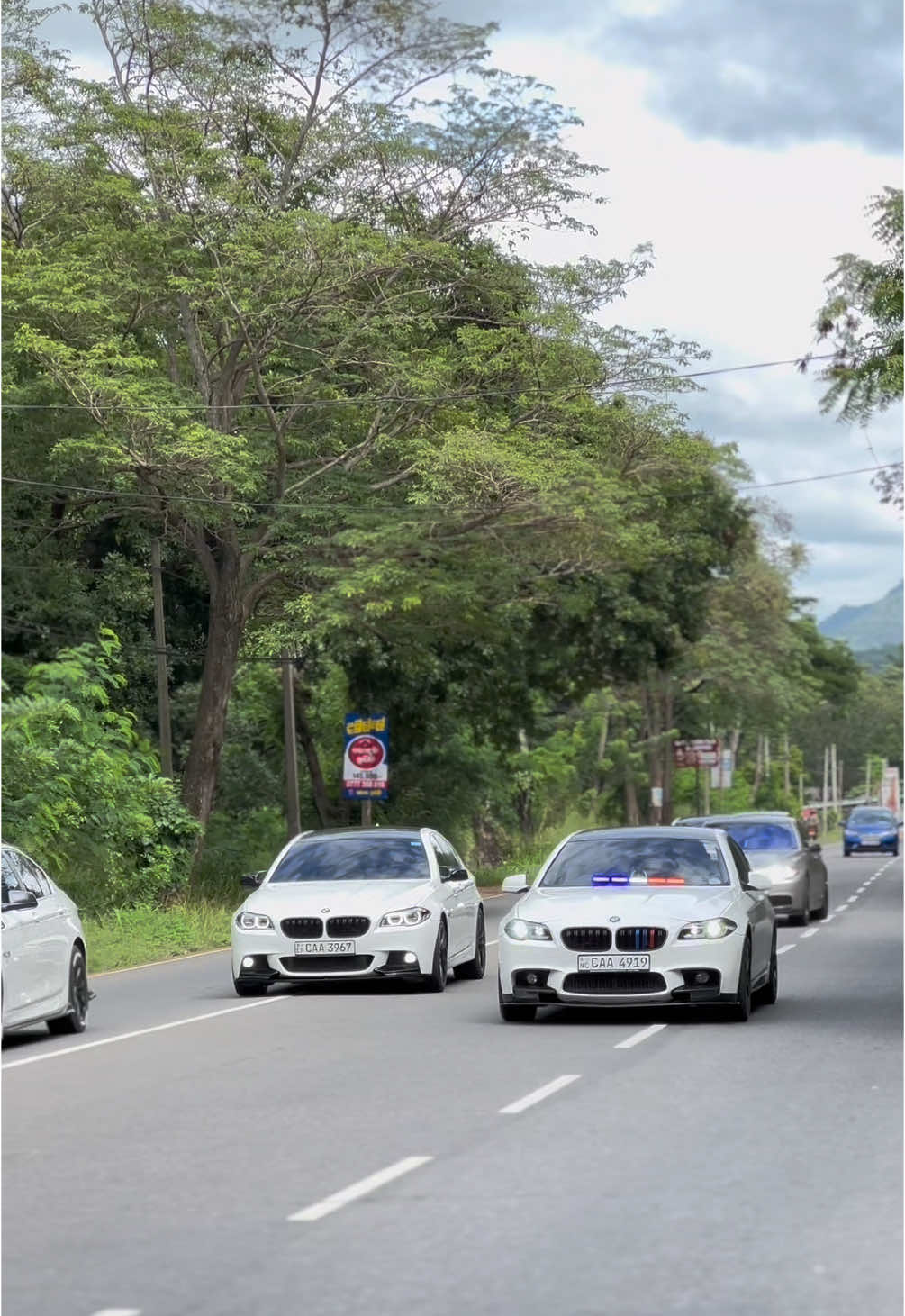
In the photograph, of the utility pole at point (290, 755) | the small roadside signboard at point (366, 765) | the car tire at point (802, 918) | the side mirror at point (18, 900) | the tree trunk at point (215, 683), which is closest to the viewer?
the side mirror at point (18, 900)

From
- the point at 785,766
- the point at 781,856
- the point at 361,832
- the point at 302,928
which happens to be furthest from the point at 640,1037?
the point at 785,766

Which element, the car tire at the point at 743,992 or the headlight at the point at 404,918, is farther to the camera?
the headlight at the point at 404,918

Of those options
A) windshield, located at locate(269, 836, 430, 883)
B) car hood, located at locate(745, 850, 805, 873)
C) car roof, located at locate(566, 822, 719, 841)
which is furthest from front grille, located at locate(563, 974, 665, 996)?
car hood, located at locate(745, 850, 805, 873)

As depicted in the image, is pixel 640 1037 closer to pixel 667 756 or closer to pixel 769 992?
pixel 769 992

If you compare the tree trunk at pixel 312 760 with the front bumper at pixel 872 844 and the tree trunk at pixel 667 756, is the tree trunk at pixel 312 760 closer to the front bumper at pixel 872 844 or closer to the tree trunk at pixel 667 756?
the tree trunk at pixel 667 756

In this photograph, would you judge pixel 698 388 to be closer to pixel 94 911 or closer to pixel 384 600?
pixel 384 600

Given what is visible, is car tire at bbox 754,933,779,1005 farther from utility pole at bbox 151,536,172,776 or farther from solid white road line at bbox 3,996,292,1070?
utility pole at bbox 151,536,172,776

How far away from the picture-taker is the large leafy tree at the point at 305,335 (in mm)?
32500

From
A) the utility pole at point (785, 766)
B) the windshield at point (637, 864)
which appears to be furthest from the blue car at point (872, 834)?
the windshield at point (637, 864)

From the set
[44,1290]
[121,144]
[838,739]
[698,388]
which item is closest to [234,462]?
[121,144]

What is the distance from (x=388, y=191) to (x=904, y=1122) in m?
26.6

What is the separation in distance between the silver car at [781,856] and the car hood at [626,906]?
12.2 m

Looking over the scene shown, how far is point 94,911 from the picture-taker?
28.0 m

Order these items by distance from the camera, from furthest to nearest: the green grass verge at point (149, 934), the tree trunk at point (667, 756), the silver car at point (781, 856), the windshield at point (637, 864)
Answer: the tree trunk at point (667, 756)
the silver car at point (781, 856)
the green grass verge at point (149, 934)
the windshield at point (637, 864)
